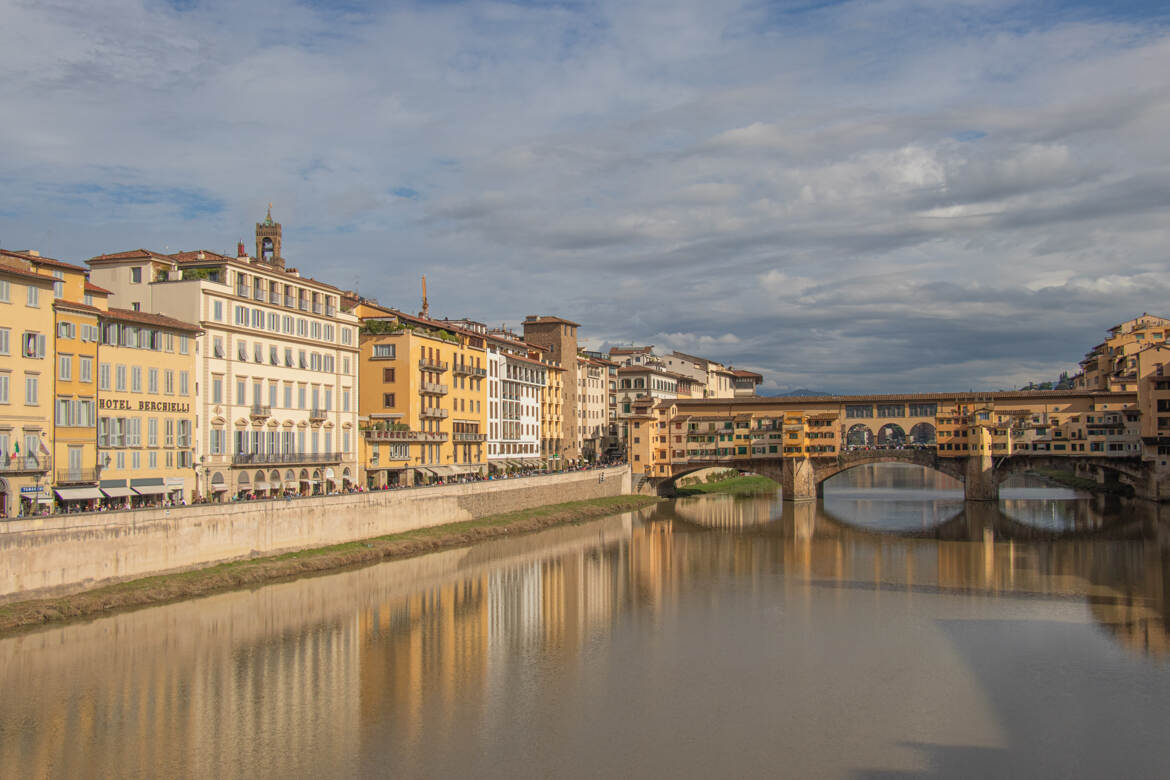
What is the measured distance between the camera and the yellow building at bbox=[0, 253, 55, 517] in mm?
33375

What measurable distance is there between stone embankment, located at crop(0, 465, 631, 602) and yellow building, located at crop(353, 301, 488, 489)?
5.26 metres

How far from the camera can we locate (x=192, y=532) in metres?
36.6

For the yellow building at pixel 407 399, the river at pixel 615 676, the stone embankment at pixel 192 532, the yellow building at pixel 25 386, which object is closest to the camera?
the river at pixel 615 676

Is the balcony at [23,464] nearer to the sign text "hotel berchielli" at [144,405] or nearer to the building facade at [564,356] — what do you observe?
the sign text "hotel berchielli" at [144,405]

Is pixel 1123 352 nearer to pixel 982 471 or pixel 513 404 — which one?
pixel 982 471

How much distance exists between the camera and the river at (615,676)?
20.8 metres

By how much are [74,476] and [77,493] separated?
82cm

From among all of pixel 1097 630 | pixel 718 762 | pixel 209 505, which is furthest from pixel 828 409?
pixel 718 762

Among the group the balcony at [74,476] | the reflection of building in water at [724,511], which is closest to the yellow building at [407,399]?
the reflection of building in water at [724,511]

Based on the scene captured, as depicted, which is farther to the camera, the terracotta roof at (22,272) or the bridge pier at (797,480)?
the bridge pier at (797,480)

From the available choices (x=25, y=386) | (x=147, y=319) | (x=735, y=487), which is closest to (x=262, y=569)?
(x=25, y=386)

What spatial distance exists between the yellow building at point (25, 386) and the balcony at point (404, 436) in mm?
22967

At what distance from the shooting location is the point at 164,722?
22.9m

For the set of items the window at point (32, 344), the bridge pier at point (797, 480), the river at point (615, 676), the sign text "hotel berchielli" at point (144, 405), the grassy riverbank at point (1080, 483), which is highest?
the window at point (32, 344)
